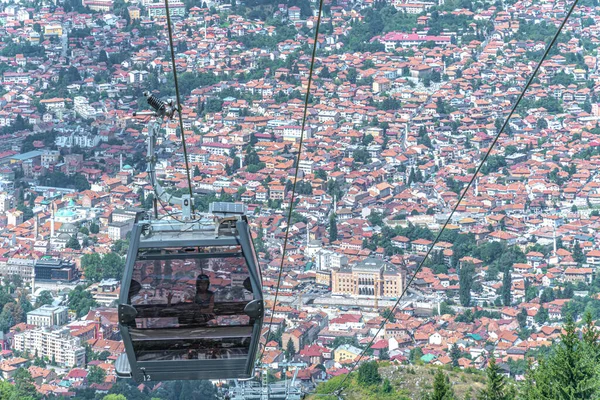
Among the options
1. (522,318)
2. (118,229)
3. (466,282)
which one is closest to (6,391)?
(522,318)

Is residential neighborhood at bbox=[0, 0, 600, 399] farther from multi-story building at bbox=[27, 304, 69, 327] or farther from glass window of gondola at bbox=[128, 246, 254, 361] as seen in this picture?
glass window of gondola at bbox=[128, 246, 254, 361]

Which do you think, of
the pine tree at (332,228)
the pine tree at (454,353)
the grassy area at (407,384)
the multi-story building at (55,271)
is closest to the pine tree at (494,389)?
the grassy area at (407,384)

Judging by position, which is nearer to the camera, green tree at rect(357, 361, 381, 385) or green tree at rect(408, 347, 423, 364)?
green tree at rect(357, 361, 381, 385)

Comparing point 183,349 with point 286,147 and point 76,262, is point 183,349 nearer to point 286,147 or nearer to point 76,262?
point 76,262

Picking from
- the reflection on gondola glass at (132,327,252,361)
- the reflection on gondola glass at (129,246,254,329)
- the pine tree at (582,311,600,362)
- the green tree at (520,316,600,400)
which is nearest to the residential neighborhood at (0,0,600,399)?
the pine tree at (582,311,600,362)

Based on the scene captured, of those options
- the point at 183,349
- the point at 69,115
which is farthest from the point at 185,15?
the point at 183,349

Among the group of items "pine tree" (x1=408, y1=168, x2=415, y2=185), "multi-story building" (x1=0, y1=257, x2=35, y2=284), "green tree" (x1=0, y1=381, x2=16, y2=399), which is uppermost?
"green tree" (x1=0, y1=381, x2=16, y2=399)

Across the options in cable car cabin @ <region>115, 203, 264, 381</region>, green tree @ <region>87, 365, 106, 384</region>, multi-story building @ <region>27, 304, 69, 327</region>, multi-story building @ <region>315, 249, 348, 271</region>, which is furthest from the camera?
multi-story building @ <region>315, 249, 348, 271</region>
